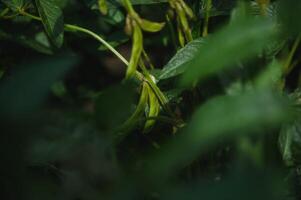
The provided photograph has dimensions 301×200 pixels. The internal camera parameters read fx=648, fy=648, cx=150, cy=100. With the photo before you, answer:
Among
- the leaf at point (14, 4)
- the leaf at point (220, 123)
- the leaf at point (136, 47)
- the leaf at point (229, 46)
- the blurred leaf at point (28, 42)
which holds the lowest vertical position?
the blurred leaf at point (28, 42)

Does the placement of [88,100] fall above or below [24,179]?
below

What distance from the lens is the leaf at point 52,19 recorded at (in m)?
1.30

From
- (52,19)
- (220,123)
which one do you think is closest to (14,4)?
(52,19)

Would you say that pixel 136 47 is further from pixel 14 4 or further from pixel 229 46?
pixel 14 4

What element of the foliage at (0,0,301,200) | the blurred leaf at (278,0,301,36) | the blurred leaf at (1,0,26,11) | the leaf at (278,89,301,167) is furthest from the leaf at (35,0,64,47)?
the blurred leaf at (278,0,301,36)

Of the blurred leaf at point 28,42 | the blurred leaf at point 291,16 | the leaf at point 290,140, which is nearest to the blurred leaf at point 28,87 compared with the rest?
the blurred leaf at point 291,16

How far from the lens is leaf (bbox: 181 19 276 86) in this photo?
0.65m

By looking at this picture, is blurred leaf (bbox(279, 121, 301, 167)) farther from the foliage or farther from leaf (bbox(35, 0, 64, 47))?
leaf (bbox(35, 0, 64, 47))

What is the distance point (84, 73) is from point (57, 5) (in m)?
0.66

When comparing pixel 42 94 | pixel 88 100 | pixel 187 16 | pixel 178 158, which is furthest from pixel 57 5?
pixel 178 158

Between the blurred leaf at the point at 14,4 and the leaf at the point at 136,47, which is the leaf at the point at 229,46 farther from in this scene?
the blurred leaf at the point at 14,4

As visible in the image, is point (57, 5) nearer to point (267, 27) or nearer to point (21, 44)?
point (21, 44)

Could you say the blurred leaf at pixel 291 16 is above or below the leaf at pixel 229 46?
above

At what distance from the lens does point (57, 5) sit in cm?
132
